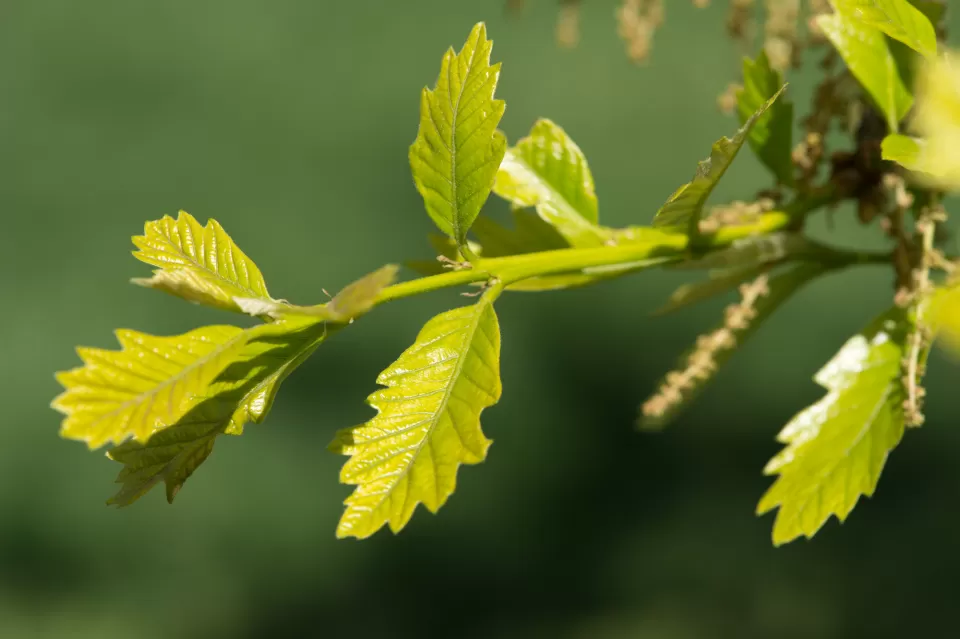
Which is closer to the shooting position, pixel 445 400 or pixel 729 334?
pixel 445 400

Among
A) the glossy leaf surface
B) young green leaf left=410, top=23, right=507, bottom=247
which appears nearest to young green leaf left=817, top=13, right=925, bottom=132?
the glossy leaf surface

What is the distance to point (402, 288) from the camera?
22 centimetres

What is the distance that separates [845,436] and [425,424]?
14cm

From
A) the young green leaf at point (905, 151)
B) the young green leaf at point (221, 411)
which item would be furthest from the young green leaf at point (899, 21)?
the young green leaf at point (221, 411)

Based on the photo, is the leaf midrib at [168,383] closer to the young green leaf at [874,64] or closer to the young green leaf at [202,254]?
the young green leaf at [202,254]

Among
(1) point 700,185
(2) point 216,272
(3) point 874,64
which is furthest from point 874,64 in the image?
(2) point 216,272

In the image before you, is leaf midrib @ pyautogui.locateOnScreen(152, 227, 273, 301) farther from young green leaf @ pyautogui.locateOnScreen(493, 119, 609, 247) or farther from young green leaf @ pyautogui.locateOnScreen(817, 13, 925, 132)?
young green leaf @ pyautogui.locateOnScreen(817, 13, 925, 132)

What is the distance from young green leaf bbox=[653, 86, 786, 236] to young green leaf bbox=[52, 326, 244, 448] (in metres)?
0.11

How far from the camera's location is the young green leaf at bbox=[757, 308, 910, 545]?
274 millimetres

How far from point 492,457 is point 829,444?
111cm

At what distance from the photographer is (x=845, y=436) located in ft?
0.92

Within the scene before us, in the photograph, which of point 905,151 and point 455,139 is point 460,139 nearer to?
point 455,139

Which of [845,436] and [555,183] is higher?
[555,183]

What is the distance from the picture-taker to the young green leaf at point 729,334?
337 millimetres
